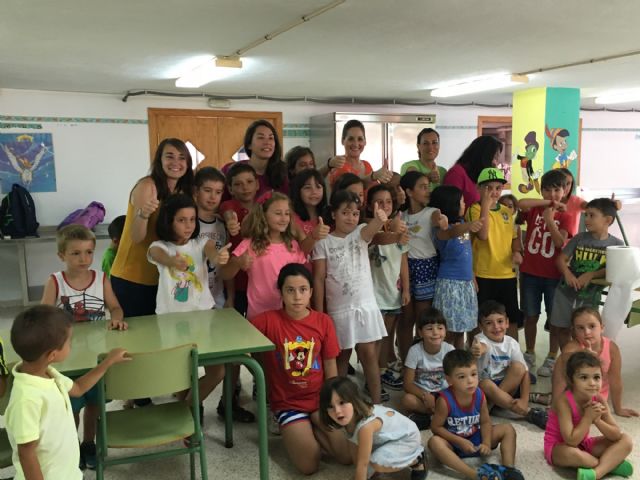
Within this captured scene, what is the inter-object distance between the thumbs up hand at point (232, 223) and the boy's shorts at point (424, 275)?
3.60ft

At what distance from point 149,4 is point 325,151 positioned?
4.15 meters

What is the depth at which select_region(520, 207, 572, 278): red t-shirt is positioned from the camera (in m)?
3.37

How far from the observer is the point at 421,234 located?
3197 mm

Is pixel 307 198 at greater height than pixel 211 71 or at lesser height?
lesser

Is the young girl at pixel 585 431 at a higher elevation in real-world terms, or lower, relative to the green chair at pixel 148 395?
lower

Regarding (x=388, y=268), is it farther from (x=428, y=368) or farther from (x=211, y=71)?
(x=211, y=71)

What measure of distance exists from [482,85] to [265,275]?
4443 mm

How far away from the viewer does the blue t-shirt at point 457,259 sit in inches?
123

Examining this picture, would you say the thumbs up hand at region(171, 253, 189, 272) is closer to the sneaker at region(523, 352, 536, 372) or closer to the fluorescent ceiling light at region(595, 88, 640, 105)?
the sneaker at region(523, 352, 536, 372)

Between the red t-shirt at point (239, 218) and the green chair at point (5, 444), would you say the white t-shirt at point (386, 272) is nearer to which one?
the red t-shirt at point (239, 218)

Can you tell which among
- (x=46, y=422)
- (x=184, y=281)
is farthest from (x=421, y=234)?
(x=46, y=422)

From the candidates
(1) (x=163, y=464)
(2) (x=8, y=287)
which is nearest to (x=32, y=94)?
(2) (x=8, y=287)

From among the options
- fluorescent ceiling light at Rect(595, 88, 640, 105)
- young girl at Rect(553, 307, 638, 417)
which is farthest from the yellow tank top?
fluorescent ceiling light at Rect(595, 88, 640, 105)

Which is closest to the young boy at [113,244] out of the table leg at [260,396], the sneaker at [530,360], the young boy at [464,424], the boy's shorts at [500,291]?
the table leg at [260,396]
